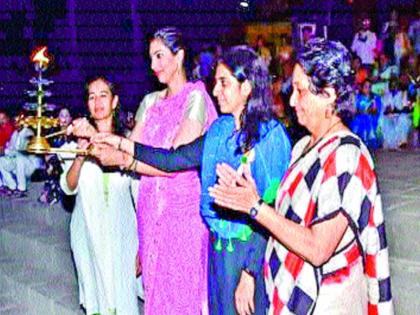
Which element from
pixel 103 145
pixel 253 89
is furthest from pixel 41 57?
pixel 253 89

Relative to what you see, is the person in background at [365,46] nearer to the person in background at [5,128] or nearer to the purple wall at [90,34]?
the purple wall at [90,34]

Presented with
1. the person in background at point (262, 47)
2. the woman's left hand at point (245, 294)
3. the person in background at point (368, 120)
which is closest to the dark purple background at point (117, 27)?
the person in background at point (262, 47)

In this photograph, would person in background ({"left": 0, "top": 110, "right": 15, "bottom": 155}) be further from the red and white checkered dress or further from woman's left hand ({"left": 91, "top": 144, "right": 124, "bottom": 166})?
the red and white checkered dress

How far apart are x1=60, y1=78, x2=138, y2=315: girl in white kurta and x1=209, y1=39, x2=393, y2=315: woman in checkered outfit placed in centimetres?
158

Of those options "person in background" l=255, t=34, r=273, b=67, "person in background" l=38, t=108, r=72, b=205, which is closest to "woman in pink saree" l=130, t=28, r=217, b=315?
"person in background" l=38, t=108, r=72, b=205

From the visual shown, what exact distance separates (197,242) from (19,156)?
5.27m

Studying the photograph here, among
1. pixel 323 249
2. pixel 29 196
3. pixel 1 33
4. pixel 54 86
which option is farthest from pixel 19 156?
pixel 323 249

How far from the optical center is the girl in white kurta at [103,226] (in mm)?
3478

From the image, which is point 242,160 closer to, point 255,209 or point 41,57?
point 255,209

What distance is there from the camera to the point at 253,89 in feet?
8.43

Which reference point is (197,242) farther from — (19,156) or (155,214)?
(19,156)

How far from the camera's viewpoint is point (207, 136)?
2.72 m

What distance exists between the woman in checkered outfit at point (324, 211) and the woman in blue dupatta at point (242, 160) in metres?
0.40

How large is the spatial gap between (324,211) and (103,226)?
1913 millimetres
